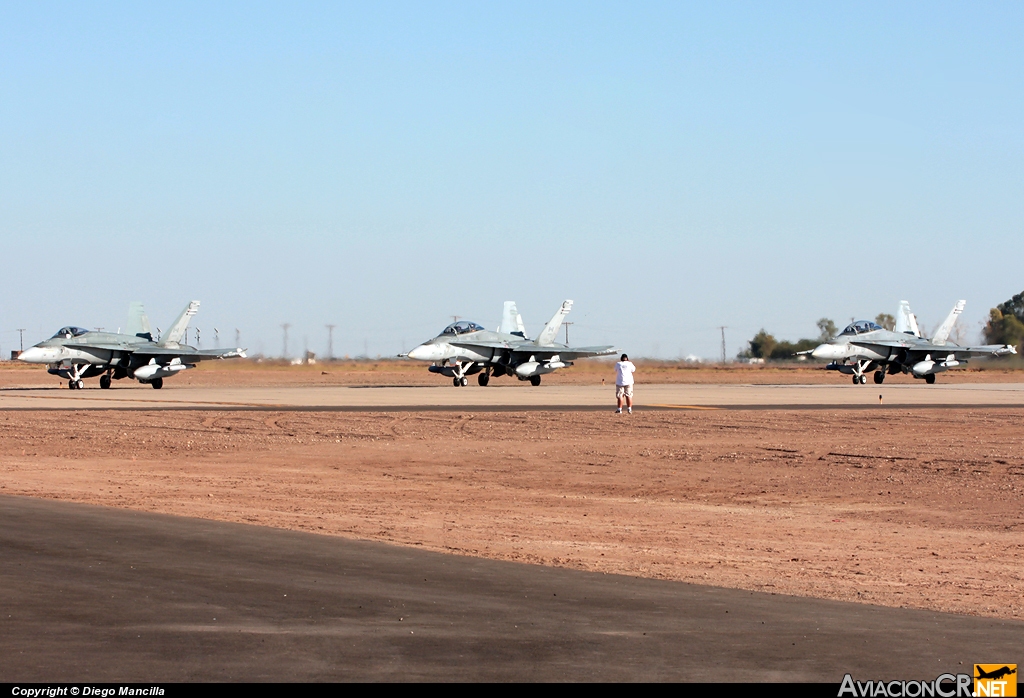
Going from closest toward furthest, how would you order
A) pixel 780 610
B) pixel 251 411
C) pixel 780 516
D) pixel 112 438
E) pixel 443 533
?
1. pixel 780 610
2. pixel 443 533
3. pixel 780 516
4. pixel 112 438
5. pixel 251 411

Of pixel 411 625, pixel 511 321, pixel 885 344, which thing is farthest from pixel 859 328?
pixel 411 625

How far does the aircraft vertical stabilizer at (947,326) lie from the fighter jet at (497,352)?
20212mm

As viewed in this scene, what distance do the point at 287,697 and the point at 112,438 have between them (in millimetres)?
21137

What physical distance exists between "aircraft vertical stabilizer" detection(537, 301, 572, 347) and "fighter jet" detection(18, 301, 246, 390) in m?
14.9

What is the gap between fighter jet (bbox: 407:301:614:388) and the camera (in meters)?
55.4

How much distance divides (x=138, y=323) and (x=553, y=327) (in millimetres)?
21305

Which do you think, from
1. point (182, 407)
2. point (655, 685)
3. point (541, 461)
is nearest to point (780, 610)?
point (655, 685)

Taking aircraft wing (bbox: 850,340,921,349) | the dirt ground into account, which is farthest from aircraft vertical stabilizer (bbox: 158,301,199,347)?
aircraft wing (bbox: 850,340,921,349)

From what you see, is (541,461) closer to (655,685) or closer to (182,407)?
(655,685)

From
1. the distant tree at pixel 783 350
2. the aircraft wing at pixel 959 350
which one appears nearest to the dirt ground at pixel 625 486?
the aircraft wing at pixel 959 350

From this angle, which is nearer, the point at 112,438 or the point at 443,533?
the point at 443,533

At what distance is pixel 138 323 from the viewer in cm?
5847

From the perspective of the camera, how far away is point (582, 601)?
8.20m

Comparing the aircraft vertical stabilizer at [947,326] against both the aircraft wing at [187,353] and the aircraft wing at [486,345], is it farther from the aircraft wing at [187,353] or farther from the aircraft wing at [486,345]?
the aircraft wing at [187,353]
